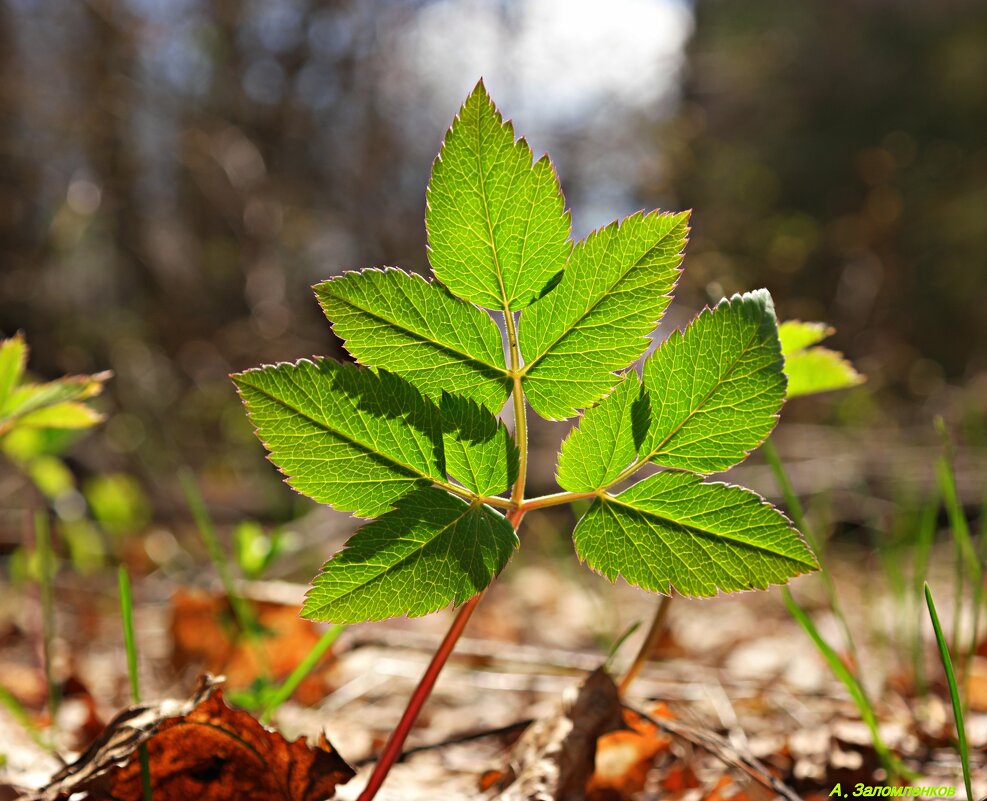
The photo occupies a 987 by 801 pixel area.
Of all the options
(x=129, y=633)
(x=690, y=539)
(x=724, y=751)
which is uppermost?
(x=690, y=539)

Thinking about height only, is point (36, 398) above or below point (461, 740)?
above

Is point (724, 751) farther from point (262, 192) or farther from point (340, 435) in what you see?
point (262, 192)

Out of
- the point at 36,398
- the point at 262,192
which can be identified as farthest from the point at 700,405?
the point at 262,192

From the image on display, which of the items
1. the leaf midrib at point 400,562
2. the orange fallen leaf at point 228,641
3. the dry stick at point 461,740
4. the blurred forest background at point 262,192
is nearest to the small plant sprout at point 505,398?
the leaf midrib at point 400,562

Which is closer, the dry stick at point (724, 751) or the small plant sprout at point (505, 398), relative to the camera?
the small plant sprout at point (505, 398)

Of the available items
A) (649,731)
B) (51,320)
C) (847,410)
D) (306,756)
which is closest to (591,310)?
(306,756)

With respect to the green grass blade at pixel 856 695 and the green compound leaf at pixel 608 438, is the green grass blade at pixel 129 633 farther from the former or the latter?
the green grass blade at pixel 856 695
